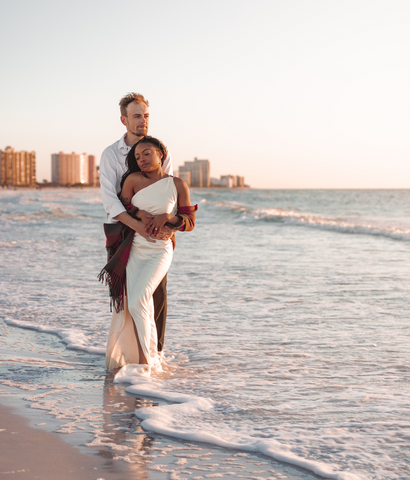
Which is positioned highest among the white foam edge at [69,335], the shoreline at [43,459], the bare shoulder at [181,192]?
the bare shoulder at [181,192]

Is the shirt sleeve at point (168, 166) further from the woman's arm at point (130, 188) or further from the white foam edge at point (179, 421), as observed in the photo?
the white foam edge at point (179, 421)

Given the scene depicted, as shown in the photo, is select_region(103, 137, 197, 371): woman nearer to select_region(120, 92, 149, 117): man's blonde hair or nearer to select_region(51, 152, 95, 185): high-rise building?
select_region(120, 92, 149, 117): man's blonde hair

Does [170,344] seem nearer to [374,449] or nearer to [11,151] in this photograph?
[374,449]

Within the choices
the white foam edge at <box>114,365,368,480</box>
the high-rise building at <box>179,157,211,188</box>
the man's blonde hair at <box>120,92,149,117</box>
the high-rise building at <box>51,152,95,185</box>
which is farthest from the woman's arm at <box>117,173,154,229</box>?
the high-rise building at <box>51,152,95,185</box>

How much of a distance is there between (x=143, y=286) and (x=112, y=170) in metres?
0.87

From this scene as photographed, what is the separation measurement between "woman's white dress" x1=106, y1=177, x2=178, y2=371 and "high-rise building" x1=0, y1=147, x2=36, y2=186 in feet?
Answer: 604

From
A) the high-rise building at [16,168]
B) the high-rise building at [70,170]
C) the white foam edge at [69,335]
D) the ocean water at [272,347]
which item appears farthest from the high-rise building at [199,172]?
the white foam edge at [69,335]

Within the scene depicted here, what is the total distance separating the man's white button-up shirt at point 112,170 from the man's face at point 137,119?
14 centimetres

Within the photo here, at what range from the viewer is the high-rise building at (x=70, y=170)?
185000mm

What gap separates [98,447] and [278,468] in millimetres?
860

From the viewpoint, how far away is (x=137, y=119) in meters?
3.97

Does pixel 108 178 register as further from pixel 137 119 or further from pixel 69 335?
pixel 69 335

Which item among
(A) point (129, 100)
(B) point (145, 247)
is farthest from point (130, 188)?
(A) point (129, 100)

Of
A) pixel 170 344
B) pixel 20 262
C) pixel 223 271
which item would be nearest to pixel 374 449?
pixel 170 344
